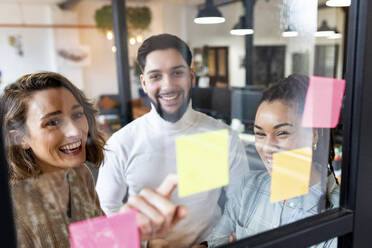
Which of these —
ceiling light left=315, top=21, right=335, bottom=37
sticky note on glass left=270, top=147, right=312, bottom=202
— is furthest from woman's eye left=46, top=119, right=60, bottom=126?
ceiling light left=315, top=21, right=335, bottom=37

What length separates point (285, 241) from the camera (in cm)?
62

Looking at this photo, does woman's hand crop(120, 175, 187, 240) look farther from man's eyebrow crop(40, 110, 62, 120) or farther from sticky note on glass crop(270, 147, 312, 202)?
sticky note on glass crop(270, 147, 312, 202)

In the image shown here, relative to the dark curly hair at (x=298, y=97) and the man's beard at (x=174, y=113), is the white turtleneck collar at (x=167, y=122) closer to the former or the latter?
the man's beard at (x=174, y=113)

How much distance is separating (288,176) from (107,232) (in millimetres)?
494

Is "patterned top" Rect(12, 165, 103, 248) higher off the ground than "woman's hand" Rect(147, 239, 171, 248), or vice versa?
"patterned top" Rect(12, 165, 103, 248)

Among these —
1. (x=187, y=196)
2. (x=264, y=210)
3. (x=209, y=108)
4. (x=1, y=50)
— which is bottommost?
(x=264, y=210)

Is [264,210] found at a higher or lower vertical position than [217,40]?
lower

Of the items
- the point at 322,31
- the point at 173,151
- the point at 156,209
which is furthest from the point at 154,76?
the point at 322,31

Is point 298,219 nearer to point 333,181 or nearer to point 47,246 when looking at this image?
point 333,181

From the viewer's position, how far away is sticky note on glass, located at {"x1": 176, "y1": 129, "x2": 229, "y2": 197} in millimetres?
641

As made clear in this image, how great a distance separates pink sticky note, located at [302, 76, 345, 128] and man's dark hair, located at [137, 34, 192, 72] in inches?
14.5

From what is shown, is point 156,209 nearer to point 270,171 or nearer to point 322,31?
point 270,171

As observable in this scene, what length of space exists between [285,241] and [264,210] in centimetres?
19

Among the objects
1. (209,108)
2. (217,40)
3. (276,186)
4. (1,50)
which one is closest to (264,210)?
(276,186)
